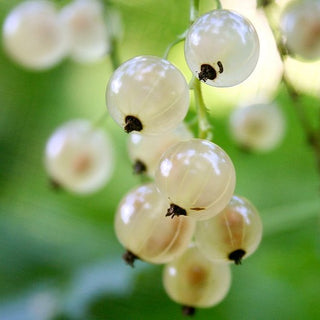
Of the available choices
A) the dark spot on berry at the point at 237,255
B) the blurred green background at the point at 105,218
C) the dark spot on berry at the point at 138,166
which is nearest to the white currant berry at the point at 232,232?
the dark spot on berry at the point at 237,255

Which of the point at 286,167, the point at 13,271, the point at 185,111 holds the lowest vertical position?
the point at 13,271

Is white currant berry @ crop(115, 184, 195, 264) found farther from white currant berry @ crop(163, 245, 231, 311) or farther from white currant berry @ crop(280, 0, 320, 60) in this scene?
white currant berry @ crop(280, 0, 320, 60)

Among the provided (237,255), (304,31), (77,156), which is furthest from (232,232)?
(77,156)

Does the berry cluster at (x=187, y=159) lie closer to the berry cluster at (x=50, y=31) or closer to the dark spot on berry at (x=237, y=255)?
the dark spot on berry at (x=237, y=255)

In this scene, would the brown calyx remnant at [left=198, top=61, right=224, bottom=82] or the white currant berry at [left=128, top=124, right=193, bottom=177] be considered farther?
the white currant berry at [left=128, top=124, right=193, bottom=177]

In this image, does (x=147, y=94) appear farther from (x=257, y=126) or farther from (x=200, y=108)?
(x=257, y=126)

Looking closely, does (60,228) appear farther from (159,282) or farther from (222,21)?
(222,21)

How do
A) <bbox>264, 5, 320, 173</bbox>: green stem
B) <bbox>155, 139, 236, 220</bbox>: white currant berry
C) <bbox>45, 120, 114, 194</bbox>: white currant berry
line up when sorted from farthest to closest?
<bbox>45, 120, 114, 194</bbox>: white currant berry → <bbox>264, 5, 320, 173</bbox>: green stem → <bbox>155, 139, 236, 220</bbox>: white currant berry

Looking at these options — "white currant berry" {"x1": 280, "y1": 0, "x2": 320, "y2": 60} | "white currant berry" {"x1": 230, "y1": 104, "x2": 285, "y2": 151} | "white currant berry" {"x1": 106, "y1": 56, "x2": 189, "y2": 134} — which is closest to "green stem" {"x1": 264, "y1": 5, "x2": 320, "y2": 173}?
"white currant berry" {"x1": 280, "y1": 0, "x2": 320, "y2": 60}

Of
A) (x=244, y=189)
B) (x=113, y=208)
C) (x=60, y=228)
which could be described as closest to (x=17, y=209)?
(x=60, y=228)
